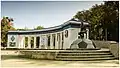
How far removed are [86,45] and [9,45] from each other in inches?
565

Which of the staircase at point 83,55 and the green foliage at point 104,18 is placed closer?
the staircase at point 83,55

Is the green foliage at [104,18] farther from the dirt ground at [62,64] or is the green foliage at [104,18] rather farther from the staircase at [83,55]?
the dirt ground at [62,64]

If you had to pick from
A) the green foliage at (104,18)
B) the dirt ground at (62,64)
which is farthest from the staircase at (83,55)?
the green foliage at (104,18)

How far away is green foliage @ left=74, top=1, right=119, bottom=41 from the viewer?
2295 centimetres

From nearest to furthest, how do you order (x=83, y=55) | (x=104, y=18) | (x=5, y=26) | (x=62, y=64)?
(x=62, y=64)
(x=83, y=55)
(x=104, y=18)
(x=5, y=26)

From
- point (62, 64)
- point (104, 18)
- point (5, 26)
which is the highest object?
point (104, 18)

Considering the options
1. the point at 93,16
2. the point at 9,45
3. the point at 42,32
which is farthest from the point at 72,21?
the point at 93,16

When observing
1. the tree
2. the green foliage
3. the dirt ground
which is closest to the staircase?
the dirt ground

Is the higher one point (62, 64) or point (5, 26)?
point (5, 26)

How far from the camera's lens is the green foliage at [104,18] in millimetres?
22953

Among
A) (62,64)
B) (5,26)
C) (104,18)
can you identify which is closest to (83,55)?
(62,64)

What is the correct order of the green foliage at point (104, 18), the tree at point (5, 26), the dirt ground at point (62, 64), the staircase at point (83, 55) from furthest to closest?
the tree at point (5, 26), the green foliage at point (104, 18), the staircase at point (83, 55), the dirt ground at point (62, 64)

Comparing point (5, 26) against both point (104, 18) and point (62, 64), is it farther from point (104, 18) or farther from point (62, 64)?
point (62, 64)

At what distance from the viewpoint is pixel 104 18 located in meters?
24.0
